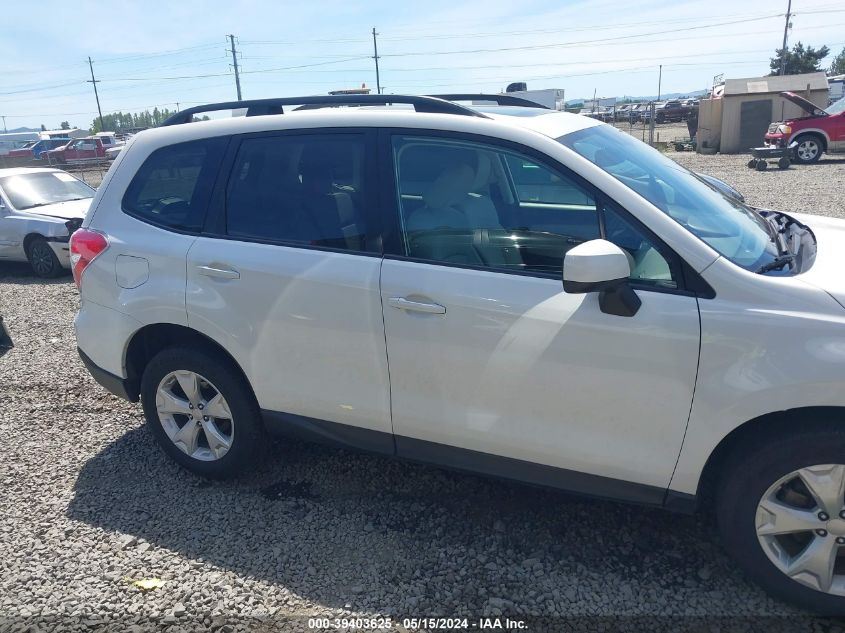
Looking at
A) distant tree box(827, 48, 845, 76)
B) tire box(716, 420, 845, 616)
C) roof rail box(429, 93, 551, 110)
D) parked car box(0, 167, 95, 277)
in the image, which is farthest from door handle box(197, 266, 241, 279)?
distant tree box(827, 48, 845, 76)

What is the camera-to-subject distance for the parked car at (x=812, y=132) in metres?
18.5

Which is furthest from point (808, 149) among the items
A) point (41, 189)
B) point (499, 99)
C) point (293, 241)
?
point (293, 241)

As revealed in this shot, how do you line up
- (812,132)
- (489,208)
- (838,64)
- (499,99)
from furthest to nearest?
1. (838,64)
2. (812,132)
3. (499,99)
4. (489,208)

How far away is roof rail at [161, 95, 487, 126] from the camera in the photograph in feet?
9.85

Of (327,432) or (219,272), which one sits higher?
(219,272)

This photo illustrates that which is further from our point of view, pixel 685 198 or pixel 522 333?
pixel 685 198

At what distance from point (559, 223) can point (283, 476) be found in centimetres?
214

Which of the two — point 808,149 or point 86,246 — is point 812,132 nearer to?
point 808,149

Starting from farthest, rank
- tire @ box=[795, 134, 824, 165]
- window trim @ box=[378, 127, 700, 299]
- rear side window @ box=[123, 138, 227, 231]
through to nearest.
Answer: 1. tire @ box=[795, 134, 824, 165]
2. rear side window @ box=[123, 138, 227, 231]
3. window trim @ box=[378, 127, 700, 299]

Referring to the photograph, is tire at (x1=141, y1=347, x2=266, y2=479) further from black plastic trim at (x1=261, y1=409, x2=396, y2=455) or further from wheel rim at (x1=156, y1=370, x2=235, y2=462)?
black plastic trim at (x1=261, y1=409, x2=396, y2=455)

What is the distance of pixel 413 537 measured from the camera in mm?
3098

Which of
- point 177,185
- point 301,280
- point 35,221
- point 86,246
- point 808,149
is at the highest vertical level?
point 177,185

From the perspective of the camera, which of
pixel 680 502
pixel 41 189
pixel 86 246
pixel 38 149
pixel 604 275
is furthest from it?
pixel 38 149

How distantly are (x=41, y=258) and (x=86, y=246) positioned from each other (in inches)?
263
